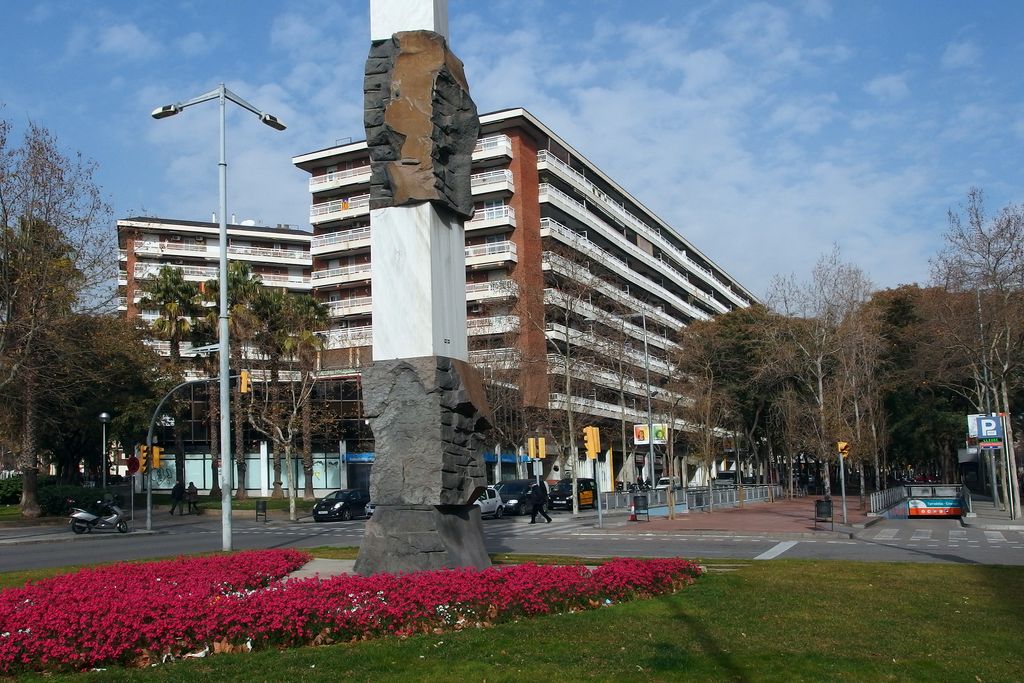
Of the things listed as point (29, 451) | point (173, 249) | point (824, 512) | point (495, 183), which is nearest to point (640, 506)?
point (824, 512)

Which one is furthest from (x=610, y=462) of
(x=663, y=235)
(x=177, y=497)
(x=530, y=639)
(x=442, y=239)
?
(x=530, y=639)

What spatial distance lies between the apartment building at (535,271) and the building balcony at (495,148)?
Answer: 0.07m

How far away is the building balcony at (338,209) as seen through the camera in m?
66.1

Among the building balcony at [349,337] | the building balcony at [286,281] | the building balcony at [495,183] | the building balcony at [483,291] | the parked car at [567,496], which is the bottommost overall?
the parked car at [567,496]

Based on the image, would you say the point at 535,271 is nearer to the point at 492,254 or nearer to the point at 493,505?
the point at 492,254

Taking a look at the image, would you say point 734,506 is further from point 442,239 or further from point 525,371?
point 442,239

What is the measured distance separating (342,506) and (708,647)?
110ft

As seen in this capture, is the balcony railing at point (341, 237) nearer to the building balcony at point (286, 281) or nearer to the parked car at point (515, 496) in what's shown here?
the building balcony at point (286, 281)

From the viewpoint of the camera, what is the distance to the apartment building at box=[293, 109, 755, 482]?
4603 cm

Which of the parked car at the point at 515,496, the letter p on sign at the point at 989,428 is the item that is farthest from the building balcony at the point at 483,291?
the letter p on sign at the point at 989,428

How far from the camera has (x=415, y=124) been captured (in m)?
14.1

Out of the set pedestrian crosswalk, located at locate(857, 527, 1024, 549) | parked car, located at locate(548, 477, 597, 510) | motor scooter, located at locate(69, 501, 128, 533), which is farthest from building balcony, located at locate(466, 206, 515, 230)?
pedestrian crosswalk, located at locate(857, 527, 1024, 549)

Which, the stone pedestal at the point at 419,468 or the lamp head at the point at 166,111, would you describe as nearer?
the stone pedestal at the point at 419,468

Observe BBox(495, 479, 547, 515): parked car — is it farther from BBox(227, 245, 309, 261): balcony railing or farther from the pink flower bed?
BBox(227, 245, 309, 261): balcony railing
